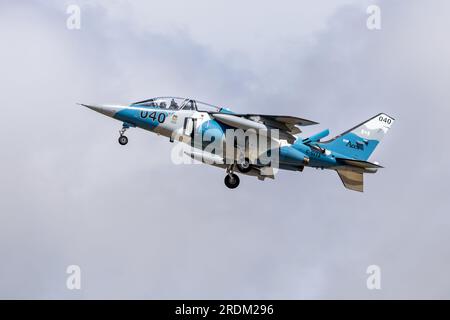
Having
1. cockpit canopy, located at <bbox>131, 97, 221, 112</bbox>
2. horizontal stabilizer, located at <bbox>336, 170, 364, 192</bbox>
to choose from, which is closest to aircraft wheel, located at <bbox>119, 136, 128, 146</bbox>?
cockpit canopy, located at <bbox>131, 97, 221, 112</bbox>

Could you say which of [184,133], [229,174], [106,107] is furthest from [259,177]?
[106,107]

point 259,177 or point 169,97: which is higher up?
point 169,97

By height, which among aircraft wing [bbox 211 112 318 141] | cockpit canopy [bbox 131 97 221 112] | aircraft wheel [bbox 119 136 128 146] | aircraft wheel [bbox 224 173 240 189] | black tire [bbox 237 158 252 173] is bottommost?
A: aircraft wheel [bbox 224 173 240 189]

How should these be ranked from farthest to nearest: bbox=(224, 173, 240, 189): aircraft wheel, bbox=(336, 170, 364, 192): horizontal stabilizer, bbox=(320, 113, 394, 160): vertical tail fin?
bbox=(320, 113, 394, 160): vertical tail fin → bbox=(336, 170, 364, 192): horizontal stabilizer → bbox=(224, 173, 240, 189): aircraft wheel

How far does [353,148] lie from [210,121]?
21.3 ft

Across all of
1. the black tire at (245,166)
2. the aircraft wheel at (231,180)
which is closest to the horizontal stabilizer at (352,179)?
the black tire at (245,166)

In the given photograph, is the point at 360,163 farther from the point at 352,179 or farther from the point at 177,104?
the point at 177,104

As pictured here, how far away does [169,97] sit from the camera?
41188 millimetres

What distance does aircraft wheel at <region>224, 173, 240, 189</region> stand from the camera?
41.5 m

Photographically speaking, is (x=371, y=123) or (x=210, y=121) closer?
(x=210, y=121)

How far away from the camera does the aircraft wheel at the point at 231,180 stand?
41531mm

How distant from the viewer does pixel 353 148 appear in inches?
1687

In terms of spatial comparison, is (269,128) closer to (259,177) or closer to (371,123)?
(259,177)

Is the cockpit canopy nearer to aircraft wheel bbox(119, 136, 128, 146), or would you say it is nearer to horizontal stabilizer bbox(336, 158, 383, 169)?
aircraft wheel bbox(119, 136, 128, 146)
